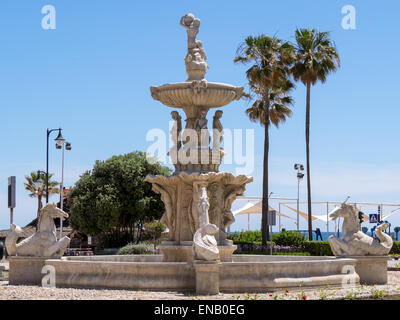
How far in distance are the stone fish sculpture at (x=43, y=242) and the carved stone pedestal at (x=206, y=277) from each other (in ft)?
12.2

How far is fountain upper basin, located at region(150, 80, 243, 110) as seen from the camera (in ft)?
48.3

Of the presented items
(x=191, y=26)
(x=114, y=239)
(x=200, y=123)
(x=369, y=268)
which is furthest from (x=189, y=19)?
(x=114, y=239)

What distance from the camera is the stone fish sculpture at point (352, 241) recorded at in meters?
14.2

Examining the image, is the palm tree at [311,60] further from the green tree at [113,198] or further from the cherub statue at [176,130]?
the cherub statue at [176,130]

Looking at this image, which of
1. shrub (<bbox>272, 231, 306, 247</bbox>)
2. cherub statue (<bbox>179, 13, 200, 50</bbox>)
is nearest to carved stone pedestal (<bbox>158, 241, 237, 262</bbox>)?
cherub statue (<bbox>179, 13, 200, 50</bbox>)

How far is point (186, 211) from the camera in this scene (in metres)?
14.5

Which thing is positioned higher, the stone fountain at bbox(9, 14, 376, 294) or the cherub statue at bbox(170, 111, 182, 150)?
the cherub statue at bbox(170, 111, 182, 150)

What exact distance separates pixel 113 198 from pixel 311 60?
13.9 metres

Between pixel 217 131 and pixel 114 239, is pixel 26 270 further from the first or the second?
pixel 114 239

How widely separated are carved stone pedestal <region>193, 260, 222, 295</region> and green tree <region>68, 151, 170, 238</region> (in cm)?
2752

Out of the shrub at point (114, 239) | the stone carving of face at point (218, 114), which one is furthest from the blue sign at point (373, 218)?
the stone carving of face at point (218, 114)

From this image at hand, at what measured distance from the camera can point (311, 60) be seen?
120 feet

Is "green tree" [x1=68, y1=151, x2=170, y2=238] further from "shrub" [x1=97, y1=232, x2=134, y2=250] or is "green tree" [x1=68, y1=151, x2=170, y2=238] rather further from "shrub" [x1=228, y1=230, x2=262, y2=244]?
"shrub" [x1=228, y1=230, x2=262, y2=244]
